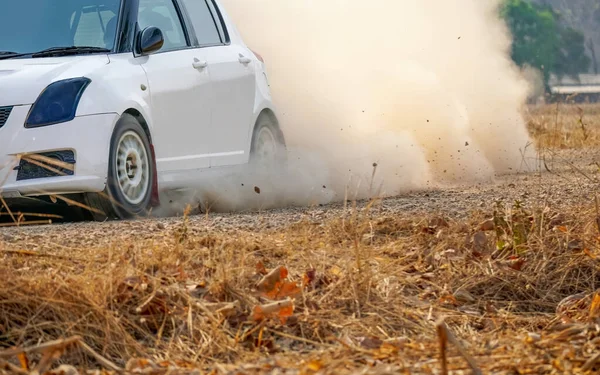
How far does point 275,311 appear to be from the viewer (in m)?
4.38

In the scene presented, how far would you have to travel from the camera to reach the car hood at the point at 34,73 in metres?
7.30

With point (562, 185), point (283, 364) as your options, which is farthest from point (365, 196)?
point (283, 364)

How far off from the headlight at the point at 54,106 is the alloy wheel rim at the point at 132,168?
0.43m

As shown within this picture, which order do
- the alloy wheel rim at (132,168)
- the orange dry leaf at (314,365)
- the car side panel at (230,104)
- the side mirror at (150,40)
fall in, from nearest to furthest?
A: the orange dry leaf at (314,365) < the alloy wheel rim at (132,168) < the side mirror at (150,40) < the car side panel at (230,104)

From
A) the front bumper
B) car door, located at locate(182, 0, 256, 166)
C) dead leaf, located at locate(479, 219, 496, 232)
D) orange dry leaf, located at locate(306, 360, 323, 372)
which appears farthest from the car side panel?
orange dry leaf, located at locate(306, 360, 323, 372)

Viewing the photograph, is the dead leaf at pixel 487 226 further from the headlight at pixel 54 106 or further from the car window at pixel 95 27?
the car window at pixel 95 27

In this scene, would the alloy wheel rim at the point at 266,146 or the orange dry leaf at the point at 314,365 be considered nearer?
the orange dry leaf at the point at 314,365

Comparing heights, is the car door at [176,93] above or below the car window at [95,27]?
below

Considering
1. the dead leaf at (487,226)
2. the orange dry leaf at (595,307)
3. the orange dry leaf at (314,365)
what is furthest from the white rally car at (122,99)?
the orange dry leaf at (314,365)

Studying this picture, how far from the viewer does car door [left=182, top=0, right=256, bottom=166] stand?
8.98 metres

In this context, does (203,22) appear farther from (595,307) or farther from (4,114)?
(595,307)

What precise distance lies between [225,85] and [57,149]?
2.13 meters

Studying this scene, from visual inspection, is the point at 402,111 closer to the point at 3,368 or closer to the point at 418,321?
the point at 418,321

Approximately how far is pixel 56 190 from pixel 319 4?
860 centimetres
